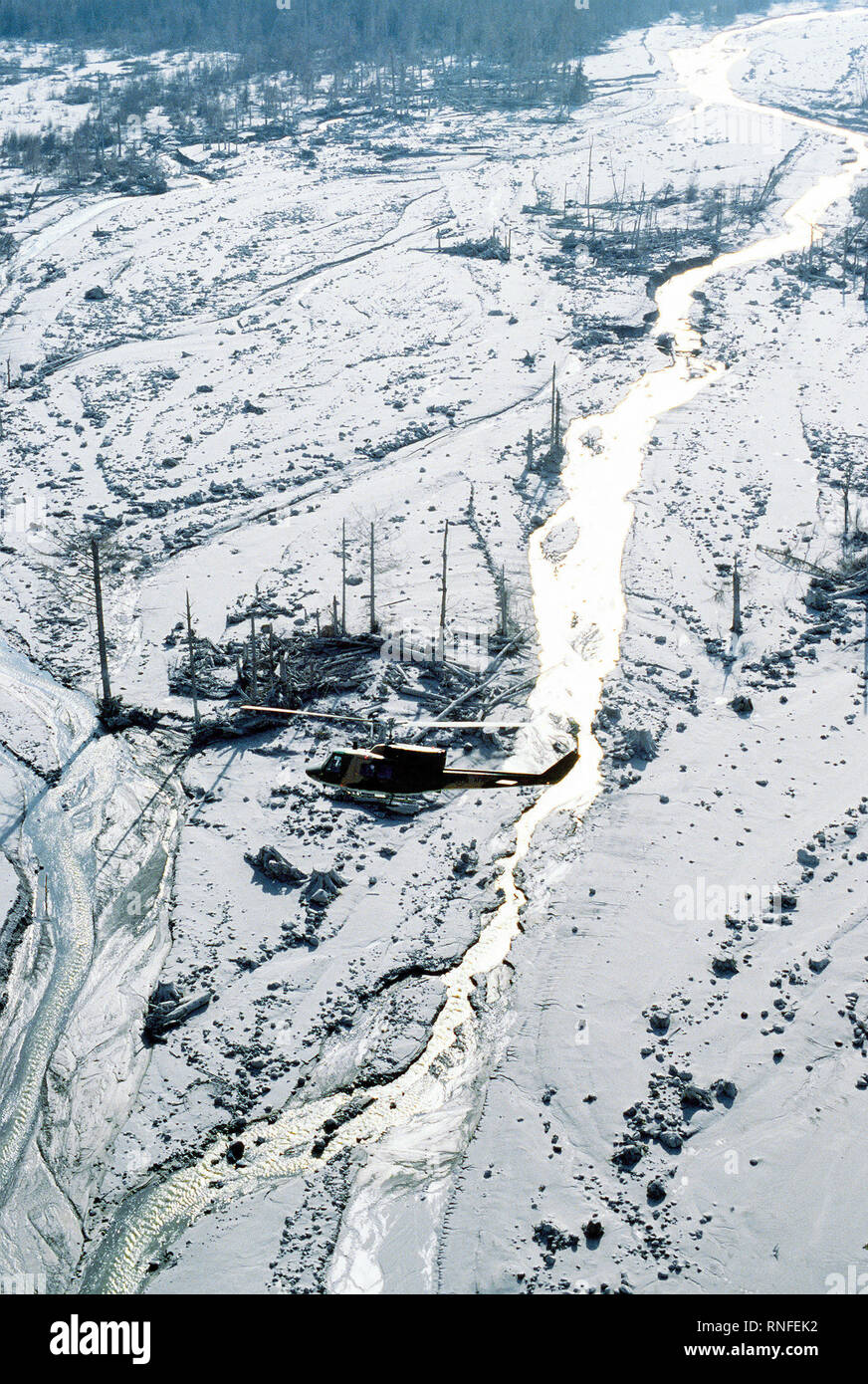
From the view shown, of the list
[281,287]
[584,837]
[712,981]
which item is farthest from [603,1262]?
[281,287]

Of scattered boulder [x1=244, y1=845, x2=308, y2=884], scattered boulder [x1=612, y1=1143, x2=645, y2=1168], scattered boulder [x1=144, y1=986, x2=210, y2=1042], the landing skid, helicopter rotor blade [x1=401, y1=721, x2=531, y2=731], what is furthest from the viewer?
helicopter rotor blade [x1=401, y1=721, x2=531, y2=731]

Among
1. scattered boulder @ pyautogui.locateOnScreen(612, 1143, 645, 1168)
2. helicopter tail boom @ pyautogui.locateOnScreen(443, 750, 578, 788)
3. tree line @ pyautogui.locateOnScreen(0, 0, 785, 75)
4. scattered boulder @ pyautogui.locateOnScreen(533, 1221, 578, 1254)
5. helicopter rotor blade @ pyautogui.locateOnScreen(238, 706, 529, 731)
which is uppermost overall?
tree line @ pyautogui.locateOnScreen(0, 0, 785, 75)

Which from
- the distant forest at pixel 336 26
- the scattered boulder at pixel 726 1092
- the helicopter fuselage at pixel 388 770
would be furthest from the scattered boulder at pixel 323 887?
the distant forest at pixel 336 26

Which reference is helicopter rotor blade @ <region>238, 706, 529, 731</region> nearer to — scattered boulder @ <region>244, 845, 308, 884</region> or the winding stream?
the winding stream

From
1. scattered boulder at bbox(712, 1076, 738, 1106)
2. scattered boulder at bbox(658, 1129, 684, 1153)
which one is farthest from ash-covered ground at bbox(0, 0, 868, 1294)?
scattered boulder at bbox(712, 1076, 738, 1106)

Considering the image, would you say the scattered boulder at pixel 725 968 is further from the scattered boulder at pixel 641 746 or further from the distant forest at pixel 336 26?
the distant forest at pixel 336 26
